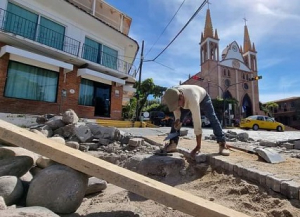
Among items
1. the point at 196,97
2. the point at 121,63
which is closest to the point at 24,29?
the point at 121,63

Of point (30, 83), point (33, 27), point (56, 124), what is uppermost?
point (33, 27)

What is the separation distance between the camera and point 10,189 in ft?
5.48

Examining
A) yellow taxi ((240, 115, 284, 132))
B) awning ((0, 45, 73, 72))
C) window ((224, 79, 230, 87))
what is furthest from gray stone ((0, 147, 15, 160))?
window ((224, 79, 230, 87))

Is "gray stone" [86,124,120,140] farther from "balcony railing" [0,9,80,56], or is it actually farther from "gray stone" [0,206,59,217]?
"balcony railing" [0,9,80,56]

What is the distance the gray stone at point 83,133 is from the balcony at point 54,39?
6.60m

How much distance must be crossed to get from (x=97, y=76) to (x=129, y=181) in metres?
11.4

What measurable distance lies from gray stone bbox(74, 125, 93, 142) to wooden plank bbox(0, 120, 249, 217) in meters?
3.49

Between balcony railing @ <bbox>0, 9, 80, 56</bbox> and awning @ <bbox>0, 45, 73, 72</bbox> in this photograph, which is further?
balcony railing @ <bbox>0, 9, 80, 56</bbox>

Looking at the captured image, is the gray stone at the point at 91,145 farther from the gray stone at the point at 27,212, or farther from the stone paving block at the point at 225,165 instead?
the gray stone at the point at 27,212

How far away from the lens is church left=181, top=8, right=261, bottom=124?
36125 mm

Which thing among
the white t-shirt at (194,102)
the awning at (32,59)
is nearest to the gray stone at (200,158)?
the white t-shirt at (194,102)

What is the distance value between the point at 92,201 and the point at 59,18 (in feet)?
39.7

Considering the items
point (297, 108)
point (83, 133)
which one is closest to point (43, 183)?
point (83, 133)

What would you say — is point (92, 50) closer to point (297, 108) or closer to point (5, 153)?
point (5, 153)
